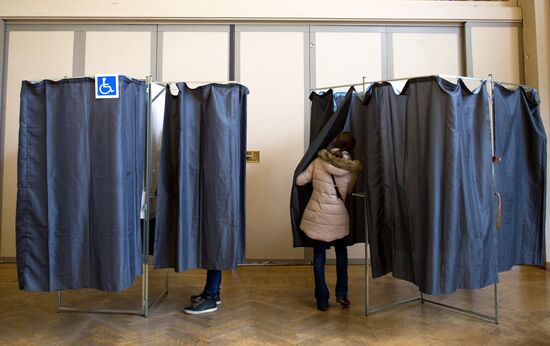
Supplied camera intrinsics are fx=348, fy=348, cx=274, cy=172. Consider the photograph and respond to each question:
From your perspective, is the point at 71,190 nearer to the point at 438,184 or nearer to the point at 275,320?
the point at 275,320

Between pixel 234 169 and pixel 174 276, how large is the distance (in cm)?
166

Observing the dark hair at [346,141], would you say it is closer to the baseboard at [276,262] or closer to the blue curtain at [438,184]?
the blue curtain at [438,184]

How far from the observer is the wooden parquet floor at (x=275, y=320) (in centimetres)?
221

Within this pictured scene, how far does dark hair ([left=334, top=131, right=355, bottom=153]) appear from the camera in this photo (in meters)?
2.61

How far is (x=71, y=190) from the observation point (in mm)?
2211

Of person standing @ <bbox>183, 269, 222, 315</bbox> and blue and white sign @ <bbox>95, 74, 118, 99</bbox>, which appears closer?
blue and white sign @ <bbox>95, 74, 118, 99</bbox>

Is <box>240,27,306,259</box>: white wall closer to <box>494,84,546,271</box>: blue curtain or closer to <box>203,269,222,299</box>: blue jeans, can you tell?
<box>203,269,222,299</box>: blue jeans

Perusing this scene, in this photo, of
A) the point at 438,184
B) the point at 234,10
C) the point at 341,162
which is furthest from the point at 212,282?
the point at 234,10

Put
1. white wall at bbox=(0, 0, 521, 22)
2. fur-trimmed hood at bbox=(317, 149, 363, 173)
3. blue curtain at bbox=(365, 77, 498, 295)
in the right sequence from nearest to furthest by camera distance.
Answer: blue curtain at bbox=(365, 77, 498, 295) < fur-trimmed hood at bbox=(317, 149, 363, 173) < white wall at bbox=(0, 0, 521, 22)

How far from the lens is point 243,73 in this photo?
3.98 meters

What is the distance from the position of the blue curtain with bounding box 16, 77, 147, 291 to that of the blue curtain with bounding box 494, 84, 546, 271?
259cm

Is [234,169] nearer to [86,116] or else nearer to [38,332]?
[86,116]

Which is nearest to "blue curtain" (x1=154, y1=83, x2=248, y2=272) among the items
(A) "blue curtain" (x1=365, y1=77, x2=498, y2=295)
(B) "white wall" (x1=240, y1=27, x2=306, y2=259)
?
(A) "blue curtain" (x1=365, y1=77, x2=498, y2=295)

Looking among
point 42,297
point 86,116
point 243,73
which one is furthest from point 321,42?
point 42,297
